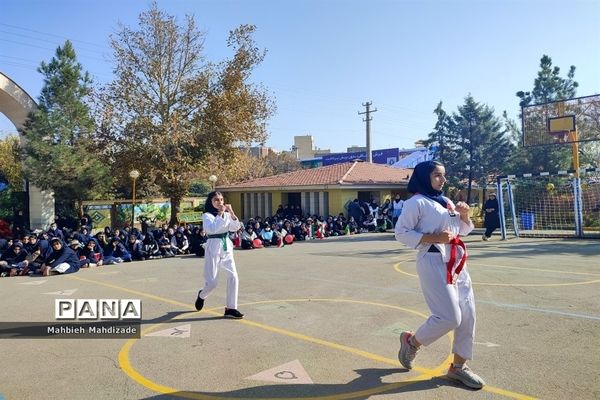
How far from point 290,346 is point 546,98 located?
28660 millimetres

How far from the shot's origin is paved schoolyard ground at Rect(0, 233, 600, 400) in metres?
4.46

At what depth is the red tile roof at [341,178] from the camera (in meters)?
27.9

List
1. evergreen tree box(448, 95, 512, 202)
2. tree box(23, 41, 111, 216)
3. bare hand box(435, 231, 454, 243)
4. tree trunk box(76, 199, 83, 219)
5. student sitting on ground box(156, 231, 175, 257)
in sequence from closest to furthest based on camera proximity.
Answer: bare hand box(435, 231, 454, 243), student sitting on ground box(156, 231, 175, 257), tree box(23, 41, 111, 216), tree trunk box(76, 199, 83, 219), evergreen tree box(448, 95, 512, 202)

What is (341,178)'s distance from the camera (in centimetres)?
2777

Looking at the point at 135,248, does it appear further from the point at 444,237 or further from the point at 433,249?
the point at 444,237

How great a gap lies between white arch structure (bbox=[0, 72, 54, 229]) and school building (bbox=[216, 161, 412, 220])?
1267 cm

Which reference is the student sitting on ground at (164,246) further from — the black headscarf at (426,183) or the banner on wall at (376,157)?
the banner on wall at (376,157)

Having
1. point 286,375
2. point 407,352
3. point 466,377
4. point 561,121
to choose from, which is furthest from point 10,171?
point 466,377

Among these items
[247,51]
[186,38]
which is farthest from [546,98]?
[186,38]

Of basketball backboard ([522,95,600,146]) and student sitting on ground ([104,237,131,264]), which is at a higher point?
basketball backboard ([522,95,600,146])

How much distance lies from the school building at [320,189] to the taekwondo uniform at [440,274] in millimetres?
21902

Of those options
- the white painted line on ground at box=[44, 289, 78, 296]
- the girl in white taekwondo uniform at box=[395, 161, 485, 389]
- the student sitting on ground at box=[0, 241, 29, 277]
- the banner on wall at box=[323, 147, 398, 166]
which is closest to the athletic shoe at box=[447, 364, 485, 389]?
the girl in white taekwondo uniform at box=[395, 161, 485, 389]

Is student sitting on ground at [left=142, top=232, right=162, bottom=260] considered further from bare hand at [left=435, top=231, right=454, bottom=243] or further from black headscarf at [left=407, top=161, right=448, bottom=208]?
bare hand at [left=435, top=231, right=454, bottom=243]

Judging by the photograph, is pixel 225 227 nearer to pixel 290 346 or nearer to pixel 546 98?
pixel 290 346
